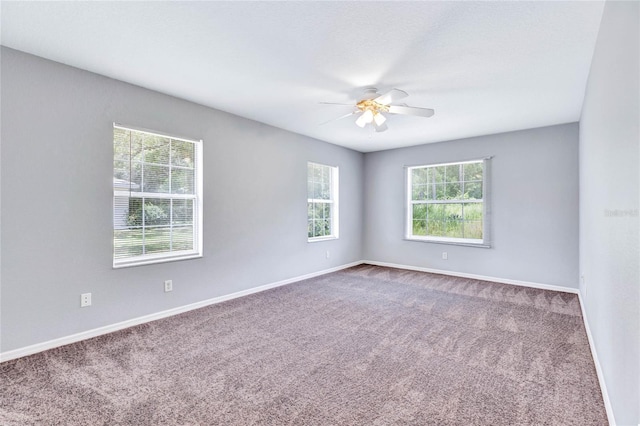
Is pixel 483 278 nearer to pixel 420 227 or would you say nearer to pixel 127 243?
pixel 420 227

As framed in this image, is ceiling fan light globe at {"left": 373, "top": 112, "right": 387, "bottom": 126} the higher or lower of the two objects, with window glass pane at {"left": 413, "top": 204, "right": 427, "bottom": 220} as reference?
higher

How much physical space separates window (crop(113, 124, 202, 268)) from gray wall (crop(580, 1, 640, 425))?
3.67 m

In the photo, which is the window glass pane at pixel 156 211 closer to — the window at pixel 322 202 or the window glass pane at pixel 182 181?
the window glass pane at pixel 182 181

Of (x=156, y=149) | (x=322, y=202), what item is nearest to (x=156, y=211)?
(x=156, y=149)

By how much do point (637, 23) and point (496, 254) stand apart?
4.43 metres

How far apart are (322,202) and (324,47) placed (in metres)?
3.48

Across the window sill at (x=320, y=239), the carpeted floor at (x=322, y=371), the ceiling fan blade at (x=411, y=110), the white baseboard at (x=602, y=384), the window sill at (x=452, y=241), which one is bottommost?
the carpeted floor at (x=322, y=371)

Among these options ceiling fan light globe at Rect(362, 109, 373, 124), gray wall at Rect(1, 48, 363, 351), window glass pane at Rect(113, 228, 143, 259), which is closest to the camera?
gray wall at Rect(1, 48, 363, 351)

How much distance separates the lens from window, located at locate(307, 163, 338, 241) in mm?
5457

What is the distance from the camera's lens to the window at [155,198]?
3.14 m

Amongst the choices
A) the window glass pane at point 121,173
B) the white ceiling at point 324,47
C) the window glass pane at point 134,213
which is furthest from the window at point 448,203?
the window glass pane at point 121,173

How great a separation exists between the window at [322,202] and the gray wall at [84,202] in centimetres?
129

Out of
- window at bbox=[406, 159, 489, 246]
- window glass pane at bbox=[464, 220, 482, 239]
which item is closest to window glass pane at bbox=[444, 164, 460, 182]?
window at bbox=[406, 159, 489, 246]

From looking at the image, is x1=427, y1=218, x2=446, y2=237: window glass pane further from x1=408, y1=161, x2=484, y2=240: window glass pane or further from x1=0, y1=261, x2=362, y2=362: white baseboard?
x1=0, y1=261, x2=362, y2=362: white baseboard
